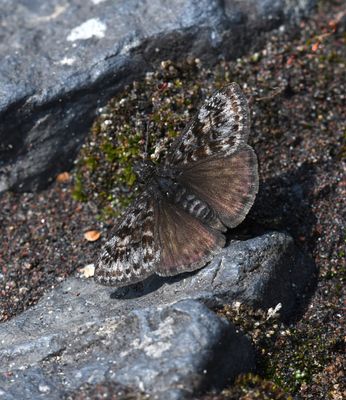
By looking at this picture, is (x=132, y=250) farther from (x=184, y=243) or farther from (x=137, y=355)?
(x=137, y=355)

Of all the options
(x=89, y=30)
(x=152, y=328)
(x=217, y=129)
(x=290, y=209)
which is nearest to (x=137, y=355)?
(x=152, y=328)

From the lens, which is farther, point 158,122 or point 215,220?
point 158,122

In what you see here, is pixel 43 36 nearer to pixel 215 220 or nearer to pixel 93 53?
pixel 93 53

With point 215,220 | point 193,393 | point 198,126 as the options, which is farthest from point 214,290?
point 198,126

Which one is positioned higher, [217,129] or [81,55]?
[81,55]

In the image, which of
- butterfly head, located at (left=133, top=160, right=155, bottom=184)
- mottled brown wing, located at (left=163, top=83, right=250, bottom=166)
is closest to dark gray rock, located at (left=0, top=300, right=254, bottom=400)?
butterfly head, located at (left=133, top=160, right=155, bottom=184)

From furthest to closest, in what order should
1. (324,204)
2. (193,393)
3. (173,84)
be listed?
(173,84), (324,204), (193,393)
